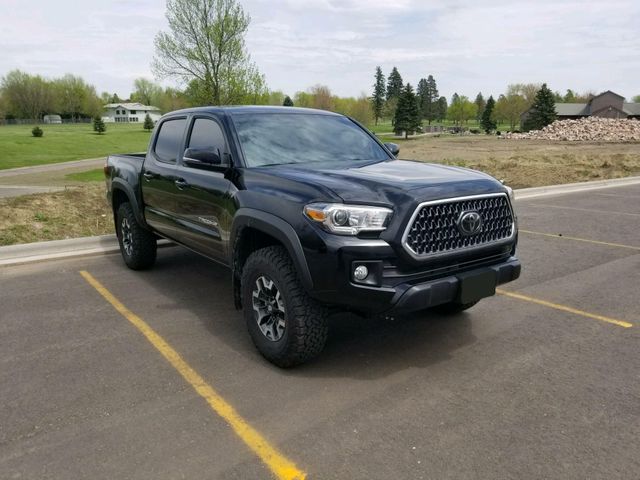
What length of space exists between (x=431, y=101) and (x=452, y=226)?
16922 centimetres

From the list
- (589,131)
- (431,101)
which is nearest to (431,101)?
(431,101)

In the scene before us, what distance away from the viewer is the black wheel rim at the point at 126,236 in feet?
20.8

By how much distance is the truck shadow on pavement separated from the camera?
3.81 meters

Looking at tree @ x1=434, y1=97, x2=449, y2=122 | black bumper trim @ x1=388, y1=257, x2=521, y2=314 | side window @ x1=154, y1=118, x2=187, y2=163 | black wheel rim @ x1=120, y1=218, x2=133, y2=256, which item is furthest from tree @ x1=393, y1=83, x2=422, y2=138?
black bumper trim @ x1=388, y1=257, x2=521, y2=314

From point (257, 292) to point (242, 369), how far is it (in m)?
0.56

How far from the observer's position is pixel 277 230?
355 cm

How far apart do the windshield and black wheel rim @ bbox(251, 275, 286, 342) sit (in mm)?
1030

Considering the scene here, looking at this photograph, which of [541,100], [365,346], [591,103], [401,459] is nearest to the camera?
[401,459]

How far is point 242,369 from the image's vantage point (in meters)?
3.78

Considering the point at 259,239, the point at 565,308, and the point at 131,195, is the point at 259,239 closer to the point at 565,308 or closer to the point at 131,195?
the point at 131,195

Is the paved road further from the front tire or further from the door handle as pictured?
the front tire

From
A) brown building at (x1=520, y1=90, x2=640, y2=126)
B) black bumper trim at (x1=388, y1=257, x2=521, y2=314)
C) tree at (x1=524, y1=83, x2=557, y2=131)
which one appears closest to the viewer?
black bumper trim at (x1=388, y1=257, x2=521, y2=314)

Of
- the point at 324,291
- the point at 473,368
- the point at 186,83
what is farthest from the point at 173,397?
the point at 186,83

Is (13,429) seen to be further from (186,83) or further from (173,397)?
(186,83)
